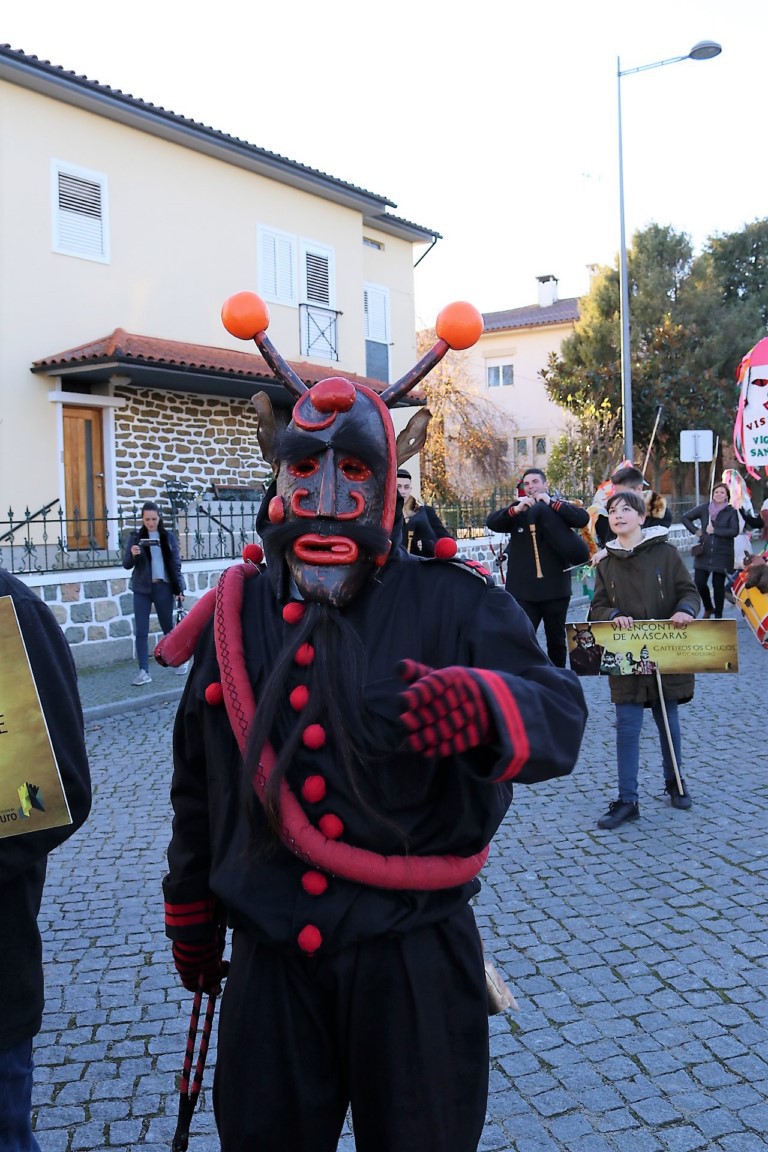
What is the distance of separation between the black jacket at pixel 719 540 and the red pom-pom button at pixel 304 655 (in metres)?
10.7

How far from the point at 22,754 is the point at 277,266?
1767 cm

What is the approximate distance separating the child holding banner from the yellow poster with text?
4.13 meters

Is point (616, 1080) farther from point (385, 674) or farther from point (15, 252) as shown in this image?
point (15, 252)

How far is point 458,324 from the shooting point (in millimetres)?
2125

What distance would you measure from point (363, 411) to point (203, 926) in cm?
111

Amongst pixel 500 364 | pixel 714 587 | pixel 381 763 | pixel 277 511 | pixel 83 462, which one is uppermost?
pixel 500 364

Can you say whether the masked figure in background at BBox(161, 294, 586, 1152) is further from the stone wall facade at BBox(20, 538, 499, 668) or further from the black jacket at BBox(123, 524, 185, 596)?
the stone wall facade at BBox(20, 538, 499, 668)

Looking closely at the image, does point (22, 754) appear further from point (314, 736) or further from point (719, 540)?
point (719, 540)

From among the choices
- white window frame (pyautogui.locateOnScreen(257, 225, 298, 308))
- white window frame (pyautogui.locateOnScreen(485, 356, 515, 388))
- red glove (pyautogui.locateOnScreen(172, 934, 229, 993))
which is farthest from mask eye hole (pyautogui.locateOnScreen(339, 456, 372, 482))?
white window frame (pyautogui.locateOnScreen(485, 356, 515, 388))

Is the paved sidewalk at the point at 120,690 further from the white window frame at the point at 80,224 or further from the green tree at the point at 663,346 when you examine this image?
the green tree at the point at 663,346

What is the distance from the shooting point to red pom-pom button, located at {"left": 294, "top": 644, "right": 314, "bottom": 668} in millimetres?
1834

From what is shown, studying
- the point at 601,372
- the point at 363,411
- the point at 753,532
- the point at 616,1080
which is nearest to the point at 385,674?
the point at 363,411

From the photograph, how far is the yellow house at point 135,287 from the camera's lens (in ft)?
46.6

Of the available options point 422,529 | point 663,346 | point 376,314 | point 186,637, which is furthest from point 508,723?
point 663,346
